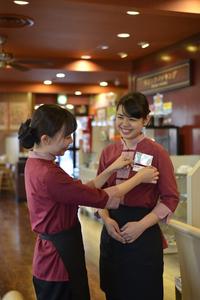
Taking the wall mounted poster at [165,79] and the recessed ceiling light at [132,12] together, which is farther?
the wall mounted poster at [165,79]

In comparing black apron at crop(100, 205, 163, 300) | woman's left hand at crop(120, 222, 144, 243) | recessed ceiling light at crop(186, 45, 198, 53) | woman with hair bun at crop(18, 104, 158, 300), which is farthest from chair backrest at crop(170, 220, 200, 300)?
recessed ceiling light at crop(186, 45, 198, 53)

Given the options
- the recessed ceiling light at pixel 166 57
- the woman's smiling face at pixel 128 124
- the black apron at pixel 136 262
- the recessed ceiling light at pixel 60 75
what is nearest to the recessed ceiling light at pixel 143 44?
the recessed ceiling light at pixel 166 57

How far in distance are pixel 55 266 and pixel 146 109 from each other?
0.74m

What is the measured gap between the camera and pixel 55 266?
5.88 feet

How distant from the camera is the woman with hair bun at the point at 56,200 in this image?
171 cm

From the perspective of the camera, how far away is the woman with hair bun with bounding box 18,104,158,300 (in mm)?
1707

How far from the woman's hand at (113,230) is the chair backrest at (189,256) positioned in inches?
14.5

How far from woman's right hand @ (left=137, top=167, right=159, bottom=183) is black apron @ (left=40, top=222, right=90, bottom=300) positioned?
0.33 m

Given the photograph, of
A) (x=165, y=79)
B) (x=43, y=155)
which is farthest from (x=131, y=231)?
(x=165, y=79)

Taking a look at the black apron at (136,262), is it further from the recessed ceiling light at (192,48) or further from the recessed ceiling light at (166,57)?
the recessed ceiling light at (166,57)

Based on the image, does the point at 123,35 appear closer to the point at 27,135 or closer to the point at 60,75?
the point at 60,75

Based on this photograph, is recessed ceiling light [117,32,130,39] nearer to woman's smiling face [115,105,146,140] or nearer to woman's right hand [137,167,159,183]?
→ woman's smiling face [115,105,146,140]

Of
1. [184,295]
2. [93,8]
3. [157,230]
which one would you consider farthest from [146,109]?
[93,8]

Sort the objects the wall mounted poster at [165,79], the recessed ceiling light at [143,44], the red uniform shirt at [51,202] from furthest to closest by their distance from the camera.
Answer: the recessed ceiling light at [143,44], the wall mounted poster at [165,79], the red uniform shirt at [51,202]
